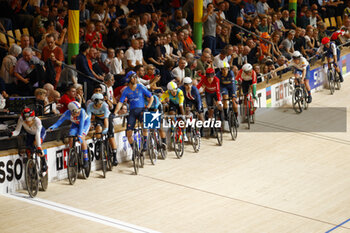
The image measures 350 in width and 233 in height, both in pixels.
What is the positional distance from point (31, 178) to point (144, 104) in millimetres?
2925

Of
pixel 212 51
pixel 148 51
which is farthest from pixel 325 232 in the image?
pixel 212 51

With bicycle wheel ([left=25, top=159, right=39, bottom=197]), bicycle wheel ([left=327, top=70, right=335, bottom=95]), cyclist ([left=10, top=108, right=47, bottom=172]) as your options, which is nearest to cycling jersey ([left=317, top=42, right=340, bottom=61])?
bicycle wheel ([left=327, top=70, right=335, bottom=95])

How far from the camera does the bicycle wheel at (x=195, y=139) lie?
14.5m

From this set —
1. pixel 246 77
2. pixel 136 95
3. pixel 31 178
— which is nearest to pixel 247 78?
pixel 246 77

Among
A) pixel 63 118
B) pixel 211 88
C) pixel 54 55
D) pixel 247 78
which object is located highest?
pixel 54 55

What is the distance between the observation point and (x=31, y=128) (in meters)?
11.5

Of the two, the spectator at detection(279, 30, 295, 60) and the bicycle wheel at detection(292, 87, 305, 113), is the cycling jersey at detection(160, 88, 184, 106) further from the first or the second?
the spectator at detection(279, 30, 295, 60)

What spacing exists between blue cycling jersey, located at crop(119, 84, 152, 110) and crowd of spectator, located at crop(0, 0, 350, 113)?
0.53m

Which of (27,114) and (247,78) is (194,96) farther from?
(27,114)

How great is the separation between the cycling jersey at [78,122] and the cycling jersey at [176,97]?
90.4 inches

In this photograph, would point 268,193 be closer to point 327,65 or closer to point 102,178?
point 102,178

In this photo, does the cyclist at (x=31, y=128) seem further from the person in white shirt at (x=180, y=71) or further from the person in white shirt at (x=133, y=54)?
the person in white shirt at (x=180, y=71)

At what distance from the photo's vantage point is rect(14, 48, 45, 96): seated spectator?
13.6 meters

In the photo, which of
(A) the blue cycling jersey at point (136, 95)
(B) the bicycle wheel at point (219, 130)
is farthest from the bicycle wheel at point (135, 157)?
(B) the bicycle wheel at point (219, 130)
